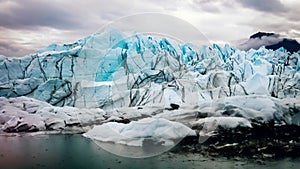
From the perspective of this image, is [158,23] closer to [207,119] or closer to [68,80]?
[207,119]

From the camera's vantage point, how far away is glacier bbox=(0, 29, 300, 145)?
10696mm

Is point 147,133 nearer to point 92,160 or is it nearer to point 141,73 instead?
point 92,160

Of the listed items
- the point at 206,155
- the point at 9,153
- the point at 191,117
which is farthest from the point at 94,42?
the point at 206,155

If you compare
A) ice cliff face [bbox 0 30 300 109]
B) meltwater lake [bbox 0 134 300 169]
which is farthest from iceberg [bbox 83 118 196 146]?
ice cliff face [bbox 0 30 300 109]

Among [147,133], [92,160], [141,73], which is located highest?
[141,73]

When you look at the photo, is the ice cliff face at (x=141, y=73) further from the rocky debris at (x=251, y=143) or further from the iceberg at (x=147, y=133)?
the rocky debris at (x=251, y=143)

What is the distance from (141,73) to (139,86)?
1.27 ft

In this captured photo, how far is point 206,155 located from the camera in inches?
311

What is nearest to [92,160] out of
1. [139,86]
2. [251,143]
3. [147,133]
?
[147,133]

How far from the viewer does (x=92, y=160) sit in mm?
7594

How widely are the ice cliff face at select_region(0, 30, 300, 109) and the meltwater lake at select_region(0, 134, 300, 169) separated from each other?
9.36ft

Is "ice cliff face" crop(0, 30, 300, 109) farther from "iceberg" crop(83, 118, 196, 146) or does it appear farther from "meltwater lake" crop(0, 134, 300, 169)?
"meltwater lake" crop(0, 134, 300, 169)

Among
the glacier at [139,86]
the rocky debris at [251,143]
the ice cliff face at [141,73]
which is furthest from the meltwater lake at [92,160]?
the ice cliff face at [141,73]

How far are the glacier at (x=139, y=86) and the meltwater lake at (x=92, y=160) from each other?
181 centimetres
